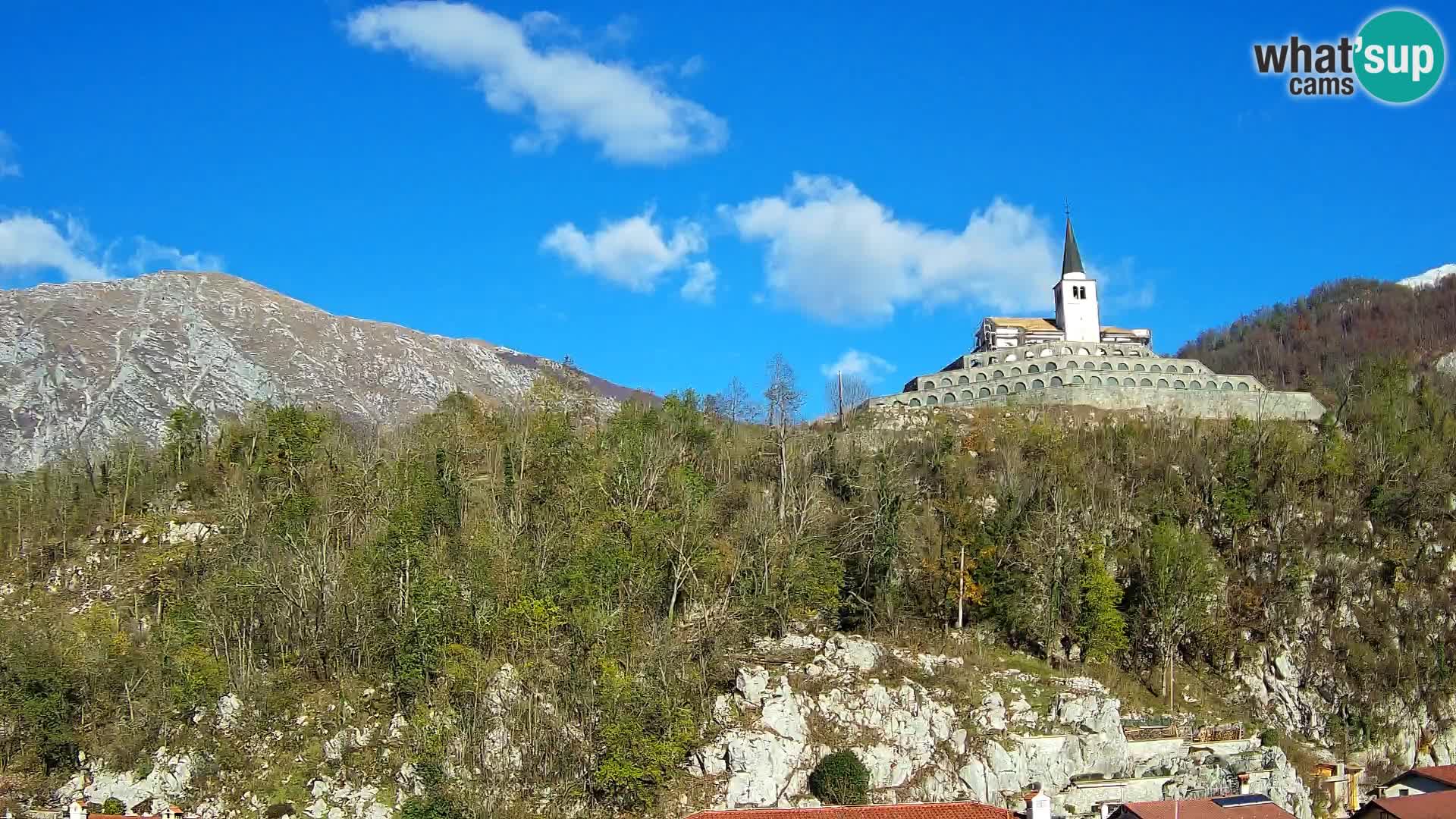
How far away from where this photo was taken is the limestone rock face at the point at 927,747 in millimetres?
39031

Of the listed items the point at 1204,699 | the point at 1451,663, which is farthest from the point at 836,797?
the point at 1451,663

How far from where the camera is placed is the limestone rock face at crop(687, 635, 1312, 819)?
39031 millimetres

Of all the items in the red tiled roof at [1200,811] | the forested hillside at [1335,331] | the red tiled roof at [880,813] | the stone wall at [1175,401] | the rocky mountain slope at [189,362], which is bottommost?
the red tiled roof at [880,813]

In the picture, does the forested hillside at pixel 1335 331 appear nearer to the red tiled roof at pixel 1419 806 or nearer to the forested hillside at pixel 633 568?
the forested hillside at pixel 633 568

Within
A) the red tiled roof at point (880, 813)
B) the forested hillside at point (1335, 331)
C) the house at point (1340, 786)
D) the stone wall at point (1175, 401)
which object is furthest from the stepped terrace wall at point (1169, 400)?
the forested hillside at point (1335, 331)

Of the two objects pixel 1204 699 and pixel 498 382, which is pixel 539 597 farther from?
pixel 498 382

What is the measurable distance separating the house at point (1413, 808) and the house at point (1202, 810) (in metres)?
3.06

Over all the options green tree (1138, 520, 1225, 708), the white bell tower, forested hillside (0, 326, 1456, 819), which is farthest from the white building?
green tree (1138, 520, 1225, 708)

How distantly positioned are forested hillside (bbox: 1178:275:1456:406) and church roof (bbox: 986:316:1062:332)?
156 feet

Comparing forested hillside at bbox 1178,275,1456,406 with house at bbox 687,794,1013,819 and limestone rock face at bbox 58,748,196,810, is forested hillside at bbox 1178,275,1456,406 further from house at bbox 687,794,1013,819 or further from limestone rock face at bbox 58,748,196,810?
limestone rock face at bbox 58,748,196,810

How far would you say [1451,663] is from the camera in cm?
4972

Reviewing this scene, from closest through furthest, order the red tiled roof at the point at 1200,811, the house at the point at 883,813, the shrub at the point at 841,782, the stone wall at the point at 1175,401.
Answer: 1. the red tiled roof at the point at 1200,811
2. the house at the point at 883,813
3. the shrub at the point at 841,782
4. the stone wall at the point at 1175,401

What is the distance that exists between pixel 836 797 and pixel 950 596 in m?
12.7

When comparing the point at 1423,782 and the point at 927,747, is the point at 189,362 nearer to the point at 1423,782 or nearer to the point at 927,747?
the point at 927,747
